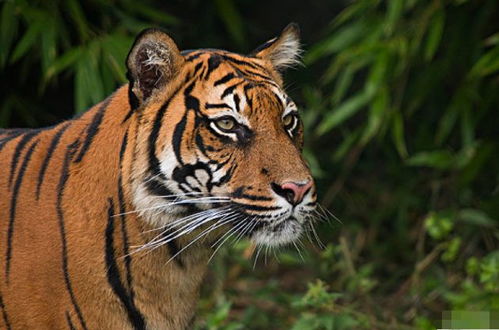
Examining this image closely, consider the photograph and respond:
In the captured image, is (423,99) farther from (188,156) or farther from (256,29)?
(188,156)

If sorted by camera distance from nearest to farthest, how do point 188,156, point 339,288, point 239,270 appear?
point 188,156 < point 339,288 < point 239,270

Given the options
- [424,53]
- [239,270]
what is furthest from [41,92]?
[424,53]

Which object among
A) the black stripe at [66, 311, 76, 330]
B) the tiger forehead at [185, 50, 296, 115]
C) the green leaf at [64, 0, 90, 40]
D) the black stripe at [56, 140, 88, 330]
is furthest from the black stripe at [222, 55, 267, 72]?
the green leaf at [64, 0, 90, 40]

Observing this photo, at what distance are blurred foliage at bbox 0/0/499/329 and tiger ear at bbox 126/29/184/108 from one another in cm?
136

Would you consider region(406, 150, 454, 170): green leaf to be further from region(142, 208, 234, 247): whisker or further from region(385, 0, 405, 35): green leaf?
region(142, 208, 234, 247): whisker

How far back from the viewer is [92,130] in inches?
115

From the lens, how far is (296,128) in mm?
2887

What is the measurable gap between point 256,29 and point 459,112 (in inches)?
68.9

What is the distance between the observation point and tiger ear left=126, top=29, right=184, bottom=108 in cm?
271

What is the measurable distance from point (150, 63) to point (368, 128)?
258 centimetres

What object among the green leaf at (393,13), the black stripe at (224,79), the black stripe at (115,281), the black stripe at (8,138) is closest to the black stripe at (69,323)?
the black stripe at (115,281)

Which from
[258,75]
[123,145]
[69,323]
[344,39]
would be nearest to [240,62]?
[258,75]

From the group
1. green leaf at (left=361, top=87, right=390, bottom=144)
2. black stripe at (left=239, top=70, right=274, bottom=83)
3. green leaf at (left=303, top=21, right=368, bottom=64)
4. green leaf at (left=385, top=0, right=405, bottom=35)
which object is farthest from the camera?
green leaf at (left=303, top=21, right=368, bottom=64)

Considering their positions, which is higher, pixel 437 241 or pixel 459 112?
pixel 459 112
